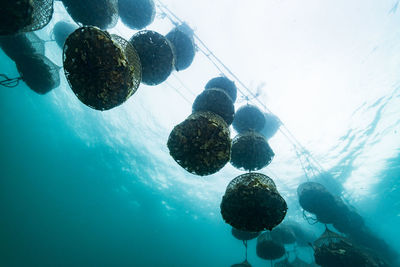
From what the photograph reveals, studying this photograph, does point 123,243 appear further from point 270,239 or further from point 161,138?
point 270,239

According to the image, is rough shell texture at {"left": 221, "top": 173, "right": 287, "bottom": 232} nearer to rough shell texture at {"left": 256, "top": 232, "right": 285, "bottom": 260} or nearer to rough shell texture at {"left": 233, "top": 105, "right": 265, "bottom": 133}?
rough shell texture at {"left": 233, "top": 105, "right": 265, "bottom": 133}

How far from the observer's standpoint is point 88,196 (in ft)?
233

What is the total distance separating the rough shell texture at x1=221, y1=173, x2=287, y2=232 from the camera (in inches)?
143

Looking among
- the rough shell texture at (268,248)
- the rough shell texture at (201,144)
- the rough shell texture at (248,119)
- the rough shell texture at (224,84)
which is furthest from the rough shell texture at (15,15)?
the rough shell texture at (268,248)

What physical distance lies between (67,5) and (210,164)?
5216mm

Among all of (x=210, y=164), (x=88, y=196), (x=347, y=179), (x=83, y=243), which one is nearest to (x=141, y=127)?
(x=210, y=164)

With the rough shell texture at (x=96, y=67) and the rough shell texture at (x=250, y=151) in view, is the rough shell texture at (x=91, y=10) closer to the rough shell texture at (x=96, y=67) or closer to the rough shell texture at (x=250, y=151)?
the rough shell texture at (x=96, y=67)

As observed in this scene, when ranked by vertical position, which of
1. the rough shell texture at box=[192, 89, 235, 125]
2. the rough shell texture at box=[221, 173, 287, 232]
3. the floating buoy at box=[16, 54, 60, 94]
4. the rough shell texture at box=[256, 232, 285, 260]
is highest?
the rough shell texture at box=[192, 89, 235, 125]

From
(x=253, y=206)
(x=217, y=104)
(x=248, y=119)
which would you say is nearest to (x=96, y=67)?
(x=217, y=104)

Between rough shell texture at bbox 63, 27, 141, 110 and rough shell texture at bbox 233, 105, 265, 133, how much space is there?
4289 millimetres

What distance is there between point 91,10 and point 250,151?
534 cm

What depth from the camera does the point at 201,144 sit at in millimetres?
3621

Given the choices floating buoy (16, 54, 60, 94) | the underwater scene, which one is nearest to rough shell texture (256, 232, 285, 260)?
the underwater scene

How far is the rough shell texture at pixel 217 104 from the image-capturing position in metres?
4.90
